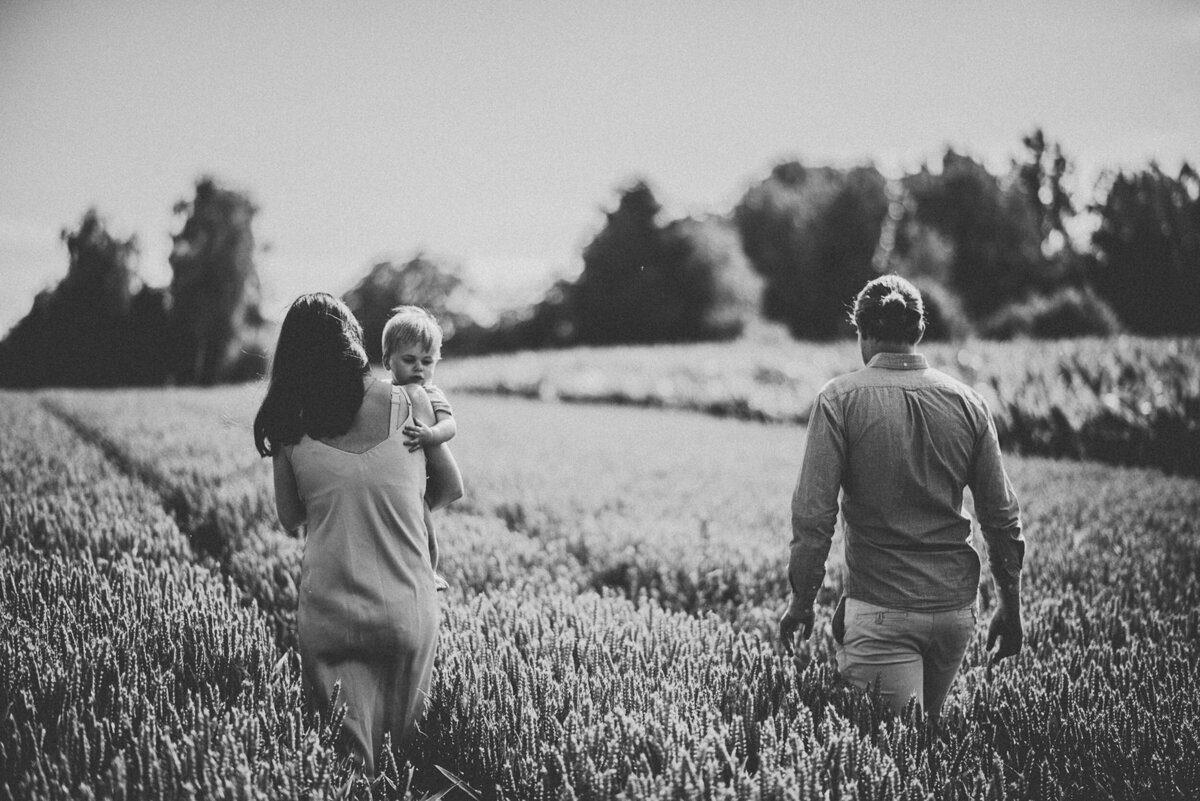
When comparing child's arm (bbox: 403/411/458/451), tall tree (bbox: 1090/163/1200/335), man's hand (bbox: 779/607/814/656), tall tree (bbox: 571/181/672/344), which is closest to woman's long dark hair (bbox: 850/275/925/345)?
man's hand (bbox: 779/607/814/656)

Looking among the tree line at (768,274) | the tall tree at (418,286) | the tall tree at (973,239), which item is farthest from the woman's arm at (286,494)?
the tall tree at (418,286)

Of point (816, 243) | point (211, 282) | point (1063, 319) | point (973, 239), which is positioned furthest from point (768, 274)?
point (211, 282)

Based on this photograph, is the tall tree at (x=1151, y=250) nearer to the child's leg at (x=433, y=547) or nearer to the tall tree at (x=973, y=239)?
the tall tree at (x=973, y=239)

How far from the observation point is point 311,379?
2123mm

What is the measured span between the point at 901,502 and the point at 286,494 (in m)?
2.17

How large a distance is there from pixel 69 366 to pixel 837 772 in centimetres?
4265

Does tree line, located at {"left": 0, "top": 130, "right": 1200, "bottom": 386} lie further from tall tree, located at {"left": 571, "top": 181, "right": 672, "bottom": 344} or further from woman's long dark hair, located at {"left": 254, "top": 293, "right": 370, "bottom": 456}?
woman's long dark hair, located at {"left": 254, "top": 293, "right": 370, "bottom": 456}

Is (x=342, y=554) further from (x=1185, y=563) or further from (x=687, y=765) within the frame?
(x=1185, y=563)

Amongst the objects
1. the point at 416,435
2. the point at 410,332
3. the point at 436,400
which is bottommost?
the point at 416,435

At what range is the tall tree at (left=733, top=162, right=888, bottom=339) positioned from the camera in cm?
4322

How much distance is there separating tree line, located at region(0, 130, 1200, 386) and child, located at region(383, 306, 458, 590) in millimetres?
24493

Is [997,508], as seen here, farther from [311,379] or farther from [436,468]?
[311,379]

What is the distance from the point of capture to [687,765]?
1829 mm

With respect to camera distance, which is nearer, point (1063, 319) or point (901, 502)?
point (901, 502)
